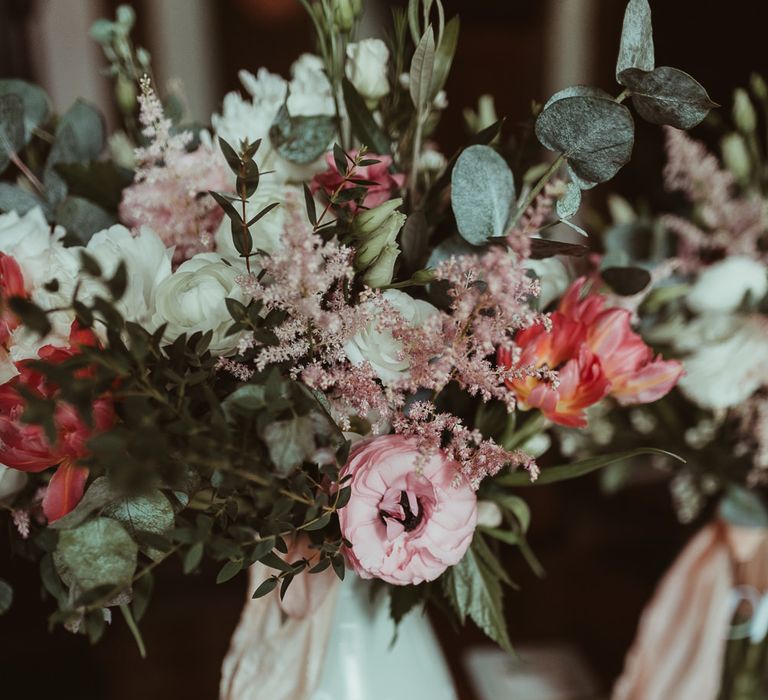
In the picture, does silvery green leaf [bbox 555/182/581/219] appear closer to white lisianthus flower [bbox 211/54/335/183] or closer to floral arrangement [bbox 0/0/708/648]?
floral arrangement [bbox 0/0/708/648]

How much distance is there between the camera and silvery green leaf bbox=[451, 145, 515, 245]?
0.44 m

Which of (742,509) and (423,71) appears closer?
(423,71)

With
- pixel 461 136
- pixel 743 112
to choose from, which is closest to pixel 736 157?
pixel 743 112

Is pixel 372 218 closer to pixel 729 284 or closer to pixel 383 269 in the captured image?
pixel 383 269

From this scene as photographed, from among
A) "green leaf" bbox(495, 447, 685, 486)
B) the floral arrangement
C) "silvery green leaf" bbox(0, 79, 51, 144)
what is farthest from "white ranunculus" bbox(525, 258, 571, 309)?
"silvery green leaf" bbox(0, 79, 51, 144)

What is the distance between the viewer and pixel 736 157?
0.71m

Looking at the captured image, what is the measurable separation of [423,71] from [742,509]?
57 cm

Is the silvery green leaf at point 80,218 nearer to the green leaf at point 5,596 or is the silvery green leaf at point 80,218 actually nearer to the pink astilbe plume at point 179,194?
the pink astilbe plume at point 179,194

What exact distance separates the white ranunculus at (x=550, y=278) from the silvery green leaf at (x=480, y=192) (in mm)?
59

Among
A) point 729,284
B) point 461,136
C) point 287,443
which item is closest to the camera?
point 287,443

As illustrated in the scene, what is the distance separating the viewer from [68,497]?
399 millimetres

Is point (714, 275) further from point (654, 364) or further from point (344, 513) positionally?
point (344, 513)

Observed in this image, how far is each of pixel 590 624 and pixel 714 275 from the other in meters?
0.59

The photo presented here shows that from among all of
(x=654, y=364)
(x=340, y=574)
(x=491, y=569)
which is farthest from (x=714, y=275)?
(x=340, y=574)
